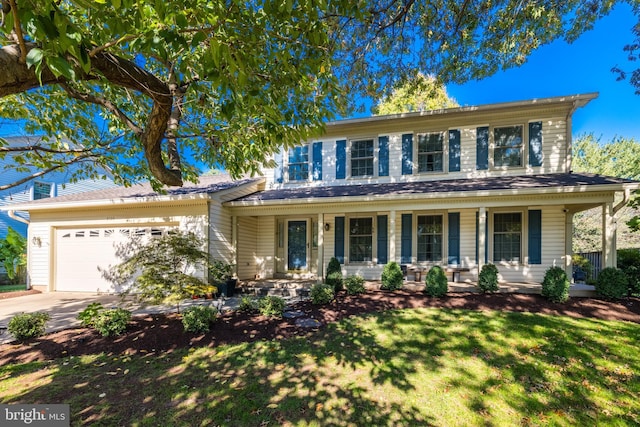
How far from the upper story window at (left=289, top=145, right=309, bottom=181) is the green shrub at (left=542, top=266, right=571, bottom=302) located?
773cm

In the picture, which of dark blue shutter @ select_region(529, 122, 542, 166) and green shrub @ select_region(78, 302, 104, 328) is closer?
green shrub @ select_region(78, 302, 104, 328)

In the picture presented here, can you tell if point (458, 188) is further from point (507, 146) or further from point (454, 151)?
point (507, 146)

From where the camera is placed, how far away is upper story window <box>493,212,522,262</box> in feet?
28.9

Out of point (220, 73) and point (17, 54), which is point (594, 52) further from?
point (17, 54)

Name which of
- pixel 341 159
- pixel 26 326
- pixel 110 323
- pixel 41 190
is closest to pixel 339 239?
pixel 341 159

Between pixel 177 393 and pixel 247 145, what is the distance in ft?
12.9

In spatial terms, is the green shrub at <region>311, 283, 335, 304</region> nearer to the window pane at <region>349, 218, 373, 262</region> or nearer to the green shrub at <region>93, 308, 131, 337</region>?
the window pane at <region>349, 218, 373, 262</region>

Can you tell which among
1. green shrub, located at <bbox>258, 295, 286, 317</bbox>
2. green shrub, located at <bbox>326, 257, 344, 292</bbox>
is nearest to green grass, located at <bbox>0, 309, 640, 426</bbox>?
green shrub, located at <bbox>258, 295, 286, 317</bbox>

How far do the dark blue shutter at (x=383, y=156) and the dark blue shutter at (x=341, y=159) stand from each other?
1.24m

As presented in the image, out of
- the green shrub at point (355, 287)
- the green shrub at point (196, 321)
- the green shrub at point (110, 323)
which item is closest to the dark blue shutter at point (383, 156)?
the green shrub at point (355, 287)

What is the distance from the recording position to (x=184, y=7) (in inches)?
107

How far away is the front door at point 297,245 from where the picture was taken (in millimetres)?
10508

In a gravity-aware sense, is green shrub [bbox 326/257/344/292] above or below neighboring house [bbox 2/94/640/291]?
below

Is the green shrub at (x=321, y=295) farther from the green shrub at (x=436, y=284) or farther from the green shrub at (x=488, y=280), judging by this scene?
the green shrub at (x=488, y=280)
